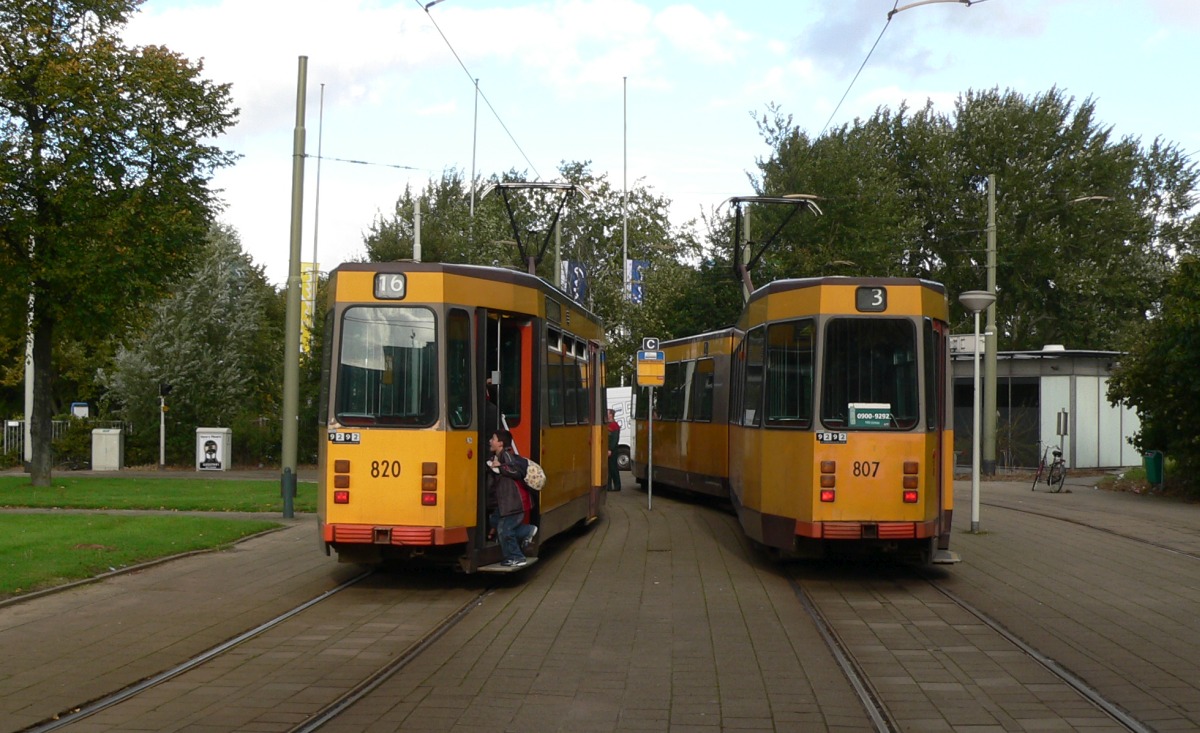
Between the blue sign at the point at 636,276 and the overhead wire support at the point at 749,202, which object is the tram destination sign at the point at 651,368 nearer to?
the overhead wire support at the point at 749,202

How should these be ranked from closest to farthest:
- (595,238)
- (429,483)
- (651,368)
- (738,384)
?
(429,483), (738,384), (651,368), (595,238)

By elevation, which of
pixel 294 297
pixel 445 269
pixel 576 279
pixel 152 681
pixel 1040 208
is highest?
pixel 1040 208

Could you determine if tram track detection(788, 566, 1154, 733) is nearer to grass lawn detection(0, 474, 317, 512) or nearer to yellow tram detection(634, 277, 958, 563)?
yellow tram detection(634, 277, 958, 563)

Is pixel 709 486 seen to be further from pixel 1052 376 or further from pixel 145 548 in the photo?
pixel 1052 376

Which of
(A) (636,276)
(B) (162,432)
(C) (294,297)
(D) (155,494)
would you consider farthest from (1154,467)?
(B) (162,432)

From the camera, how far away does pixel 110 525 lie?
1772 cm

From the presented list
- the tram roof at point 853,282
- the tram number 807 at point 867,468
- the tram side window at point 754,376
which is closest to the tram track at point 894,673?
the tram number 807 at point 867,468

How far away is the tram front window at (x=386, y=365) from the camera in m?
12.2

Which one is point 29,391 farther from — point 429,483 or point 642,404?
point 429,483

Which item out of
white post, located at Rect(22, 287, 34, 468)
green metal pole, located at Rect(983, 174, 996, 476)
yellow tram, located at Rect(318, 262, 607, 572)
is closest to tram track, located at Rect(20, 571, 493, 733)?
yellow tram, located at Rect(318, 262, 607, 572)

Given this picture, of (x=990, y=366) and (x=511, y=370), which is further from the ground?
(x=990, y=366)

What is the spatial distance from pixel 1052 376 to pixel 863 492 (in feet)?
92.5

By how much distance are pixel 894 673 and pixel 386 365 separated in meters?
5.75

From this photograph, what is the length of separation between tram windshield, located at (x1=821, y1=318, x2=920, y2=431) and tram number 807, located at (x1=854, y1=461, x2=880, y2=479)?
0.35m
